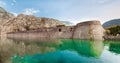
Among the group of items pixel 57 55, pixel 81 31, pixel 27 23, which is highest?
pixel 27 23

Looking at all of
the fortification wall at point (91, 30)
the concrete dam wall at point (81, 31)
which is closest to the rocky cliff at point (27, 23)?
the concrete dam wall at point (81, 31)

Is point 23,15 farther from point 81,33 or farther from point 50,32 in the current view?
point 81,33

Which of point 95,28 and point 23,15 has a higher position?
point 23,15

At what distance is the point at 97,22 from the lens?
73375mm

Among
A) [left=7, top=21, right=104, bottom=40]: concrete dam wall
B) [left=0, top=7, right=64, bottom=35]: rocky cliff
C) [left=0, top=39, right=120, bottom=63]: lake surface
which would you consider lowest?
[left=0, top=39, right=120, bottom=63]: lake surface

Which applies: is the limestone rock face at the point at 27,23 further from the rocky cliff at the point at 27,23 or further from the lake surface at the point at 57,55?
the lake surface at the point at 57,55

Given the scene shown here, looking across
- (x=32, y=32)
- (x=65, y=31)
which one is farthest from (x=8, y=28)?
(x=65, y=31)

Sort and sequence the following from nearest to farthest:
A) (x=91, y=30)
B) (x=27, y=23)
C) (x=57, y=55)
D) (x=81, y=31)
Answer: (x=57, y=55) < (x=91, y=30) < (x=81, y=31) < (x=27, y=23)

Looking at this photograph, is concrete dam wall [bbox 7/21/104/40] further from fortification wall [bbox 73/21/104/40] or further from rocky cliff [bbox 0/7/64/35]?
rocky cliff [bbox 0/7/64/35]

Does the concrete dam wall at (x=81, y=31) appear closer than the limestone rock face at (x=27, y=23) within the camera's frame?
Yes

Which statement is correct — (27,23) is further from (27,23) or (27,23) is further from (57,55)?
(57,55)

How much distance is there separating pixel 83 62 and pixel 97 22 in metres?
56.3

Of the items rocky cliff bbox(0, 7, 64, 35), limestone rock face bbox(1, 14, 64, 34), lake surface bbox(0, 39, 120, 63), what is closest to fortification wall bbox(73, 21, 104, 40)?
lake surface bbox(0, 39, 120, 63)

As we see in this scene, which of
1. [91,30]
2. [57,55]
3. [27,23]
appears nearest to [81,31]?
[91,30]
